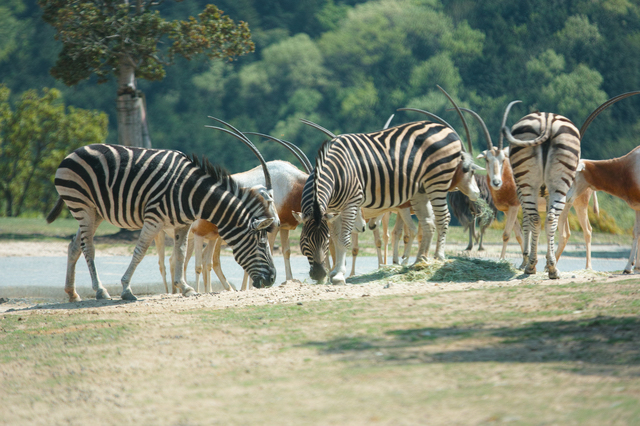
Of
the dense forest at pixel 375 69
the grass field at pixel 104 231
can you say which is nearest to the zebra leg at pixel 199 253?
the grass field at pixel 104 231

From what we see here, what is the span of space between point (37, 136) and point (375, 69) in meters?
21.2

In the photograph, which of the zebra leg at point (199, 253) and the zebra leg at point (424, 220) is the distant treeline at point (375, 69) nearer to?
the zebra leg at point (199, 253)

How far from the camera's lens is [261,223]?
25.4 feet

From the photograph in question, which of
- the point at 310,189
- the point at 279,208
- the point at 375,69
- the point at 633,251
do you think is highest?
the point at 375,69

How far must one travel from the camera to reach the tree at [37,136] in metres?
26.2

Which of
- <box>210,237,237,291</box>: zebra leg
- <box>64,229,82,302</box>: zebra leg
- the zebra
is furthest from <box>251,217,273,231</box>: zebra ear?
<box>64,229,82,302</box>: zebra leg

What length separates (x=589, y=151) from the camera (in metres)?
32.2

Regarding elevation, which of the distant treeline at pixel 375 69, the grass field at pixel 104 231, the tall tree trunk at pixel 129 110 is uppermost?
the distant treeline at pixel 375 69

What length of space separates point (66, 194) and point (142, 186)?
0.98 metres

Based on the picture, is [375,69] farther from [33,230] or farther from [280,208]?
[280,208]

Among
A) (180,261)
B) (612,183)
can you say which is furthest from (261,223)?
(612,183)

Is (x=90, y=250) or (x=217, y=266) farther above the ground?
(x=90, y=250)

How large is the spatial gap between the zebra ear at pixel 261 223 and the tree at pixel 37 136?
1992 cm

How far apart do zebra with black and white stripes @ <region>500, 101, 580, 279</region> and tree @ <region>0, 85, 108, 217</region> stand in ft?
69.9
